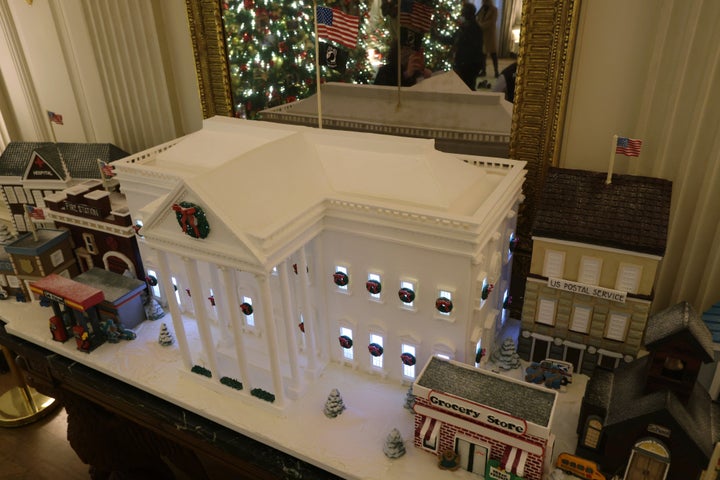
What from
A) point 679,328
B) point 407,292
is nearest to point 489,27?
point 407,292

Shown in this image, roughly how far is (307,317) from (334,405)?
1397mm

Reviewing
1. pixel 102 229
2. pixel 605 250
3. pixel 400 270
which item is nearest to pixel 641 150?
pixel 605 250

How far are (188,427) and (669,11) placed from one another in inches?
361

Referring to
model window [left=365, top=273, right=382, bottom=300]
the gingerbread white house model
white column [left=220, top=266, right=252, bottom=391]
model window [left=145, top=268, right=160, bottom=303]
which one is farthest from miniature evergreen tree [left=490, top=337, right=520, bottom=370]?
model window [left=145, top=268, right=160, bottom=303]

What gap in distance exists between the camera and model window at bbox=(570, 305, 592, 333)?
8.23 m

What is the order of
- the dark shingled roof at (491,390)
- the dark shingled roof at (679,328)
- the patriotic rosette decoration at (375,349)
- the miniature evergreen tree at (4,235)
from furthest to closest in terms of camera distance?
the miniature evergreen tree at (4,235)
the patriotic rosette decoration at (375,349)
the dark shingled roof at (491,390)
the dark shingled roof at (679,328)

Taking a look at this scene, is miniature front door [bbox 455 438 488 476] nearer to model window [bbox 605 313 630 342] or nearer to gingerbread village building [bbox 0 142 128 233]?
model window [bbox 605 313 630 342]

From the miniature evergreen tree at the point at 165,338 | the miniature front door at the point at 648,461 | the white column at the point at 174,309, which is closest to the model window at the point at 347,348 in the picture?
the white column at the point at 174,309

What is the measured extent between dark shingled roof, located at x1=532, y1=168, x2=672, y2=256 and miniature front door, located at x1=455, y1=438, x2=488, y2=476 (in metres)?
3.13

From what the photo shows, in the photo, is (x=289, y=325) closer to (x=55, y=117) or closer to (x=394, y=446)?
(x=394, y=446)

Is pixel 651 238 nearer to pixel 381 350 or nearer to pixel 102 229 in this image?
pixel 381 350

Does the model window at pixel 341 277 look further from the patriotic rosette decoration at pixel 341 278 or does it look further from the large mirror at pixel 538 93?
the large mirror at pixel 538 93

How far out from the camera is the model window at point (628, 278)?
7695 mm

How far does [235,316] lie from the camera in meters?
7.85
